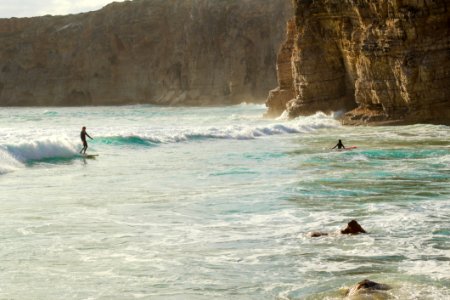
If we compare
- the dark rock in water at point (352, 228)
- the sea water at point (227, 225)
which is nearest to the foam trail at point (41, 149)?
the sea water at point (227, 225)

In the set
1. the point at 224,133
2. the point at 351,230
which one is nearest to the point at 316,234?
the point at 351,230

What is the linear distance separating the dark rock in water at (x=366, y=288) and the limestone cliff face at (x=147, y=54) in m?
88.1

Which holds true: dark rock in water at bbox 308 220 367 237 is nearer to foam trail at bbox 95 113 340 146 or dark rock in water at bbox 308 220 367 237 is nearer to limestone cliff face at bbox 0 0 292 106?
foam trail at bbox 95 113 340 146

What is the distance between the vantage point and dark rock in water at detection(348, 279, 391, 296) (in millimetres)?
9836

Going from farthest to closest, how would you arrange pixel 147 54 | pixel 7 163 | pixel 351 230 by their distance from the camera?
1. pixel 147 54
2. pixel 7 163
3. pixel 351 230

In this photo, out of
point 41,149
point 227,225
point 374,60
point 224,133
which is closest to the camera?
point 227,225

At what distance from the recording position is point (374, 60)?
123 ft

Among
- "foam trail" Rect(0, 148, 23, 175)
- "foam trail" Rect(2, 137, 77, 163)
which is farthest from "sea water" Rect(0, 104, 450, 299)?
"foam trail" Rect(2, 137, 77, 163)

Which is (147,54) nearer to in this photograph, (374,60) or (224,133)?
(224,133)

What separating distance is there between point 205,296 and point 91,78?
348 feet

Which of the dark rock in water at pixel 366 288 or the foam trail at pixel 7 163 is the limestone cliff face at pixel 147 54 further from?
the dark rock in water at pixel 366 288

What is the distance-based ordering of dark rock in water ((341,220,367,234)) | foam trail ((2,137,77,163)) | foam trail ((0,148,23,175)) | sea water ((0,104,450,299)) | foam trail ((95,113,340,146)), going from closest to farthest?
sea water ((0,104,450,299))
dark rock in water ((341,220,367,234))
foam trail ((0,148,23,175))
foam trail ((2,137,77,163))
foam trail ((95,113,340,146))

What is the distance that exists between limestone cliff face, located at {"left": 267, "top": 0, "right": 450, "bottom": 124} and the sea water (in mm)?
8441

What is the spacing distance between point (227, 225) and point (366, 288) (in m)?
5.05
